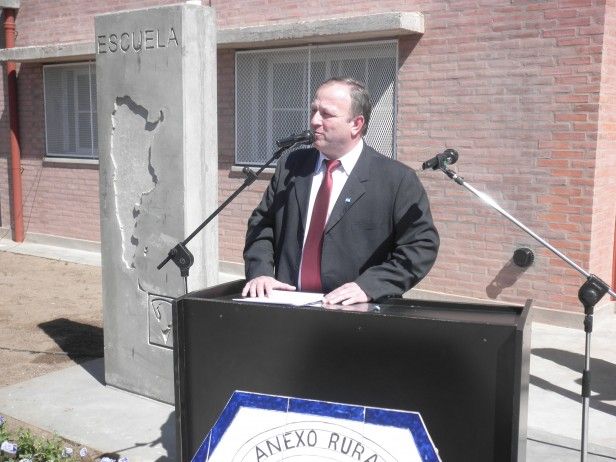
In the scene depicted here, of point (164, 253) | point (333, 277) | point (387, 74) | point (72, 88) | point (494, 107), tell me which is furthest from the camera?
point (72, 88)

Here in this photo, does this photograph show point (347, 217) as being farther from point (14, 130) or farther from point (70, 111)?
point (14, 130)

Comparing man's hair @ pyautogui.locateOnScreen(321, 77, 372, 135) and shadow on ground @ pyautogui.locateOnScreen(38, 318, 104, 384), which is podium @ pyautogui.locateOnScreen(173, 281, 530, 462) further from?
shadow on ground @ pyautogui.locateOnScreen(38, 318, 104, 384)

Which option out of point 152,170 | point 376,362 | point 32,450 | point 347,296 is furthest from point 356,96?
point 32,450

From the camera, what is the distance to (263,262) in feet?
10.5

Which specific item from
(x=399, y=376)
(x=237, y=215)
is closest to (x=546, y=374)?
(x=399, y=376)

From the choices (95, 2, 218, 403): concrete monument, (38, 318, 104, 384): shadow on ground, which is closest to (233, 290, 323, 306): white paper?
(95, 2, 218, 403): concrete monument

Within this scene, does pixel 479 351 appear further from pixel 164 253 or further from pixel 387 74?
pixel 387 74

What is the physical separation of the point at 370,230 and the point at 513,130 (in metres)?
4.52

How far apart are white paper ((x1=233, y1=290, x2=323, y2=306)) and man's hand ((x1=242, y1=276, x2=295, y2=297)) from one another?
0.03 meters

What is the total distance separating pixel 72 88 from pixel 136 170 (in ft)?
24.6

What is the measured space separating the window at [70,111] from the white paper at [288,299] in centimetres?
937

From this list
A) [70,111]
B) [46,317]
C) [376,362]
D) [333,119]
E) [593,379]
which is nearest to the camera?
[376,362]

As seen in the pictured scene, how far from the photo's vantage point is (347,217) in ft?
10.0

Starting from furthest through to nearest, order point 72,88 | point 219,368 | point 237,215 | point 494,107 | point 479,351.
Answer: point 72,88 → point 237,215 → point 494,107 → point 219,368 → point 479,351
